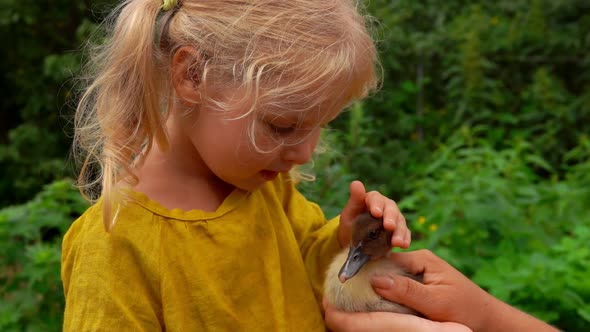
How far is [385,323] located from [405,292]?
11 cm

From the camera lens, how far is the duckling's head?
1805 millimetres

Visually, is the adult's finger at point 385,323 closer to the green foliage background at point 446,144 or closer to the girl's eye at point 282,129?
the girl's eye at point 282,129

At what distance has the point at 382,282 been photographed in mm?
1877

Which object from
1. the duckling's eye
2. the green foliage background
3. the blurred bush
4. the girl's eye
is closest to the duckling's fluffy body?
the duckling's eye

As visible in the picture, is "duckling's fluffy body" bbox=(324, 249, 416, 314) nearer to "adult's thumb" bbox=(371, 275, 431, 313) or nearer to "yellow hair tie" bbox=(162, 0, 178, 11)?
"adult's thumb" bbox=(371, 275, 431, 313)

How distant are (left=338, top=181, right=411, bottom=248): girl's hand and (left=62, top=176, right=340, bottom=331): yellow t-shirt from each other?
140mm

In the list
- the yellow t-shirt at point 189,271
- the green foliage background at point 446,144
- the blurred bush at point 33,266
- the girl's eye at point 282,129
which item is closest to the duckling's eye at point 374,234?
the yellow t-shirt at point 189,271

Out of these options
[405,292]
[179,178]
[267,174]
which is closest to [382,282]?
[405,292]

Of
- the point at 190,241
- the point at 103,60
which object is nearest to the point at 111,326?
the point at 190,241

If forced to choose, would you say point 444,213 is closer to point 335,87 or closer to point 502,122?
point 335,87

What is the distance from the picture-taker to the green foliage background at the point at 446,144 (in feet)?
10.3

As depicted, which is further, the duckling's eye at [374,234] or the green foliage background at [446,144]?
the green foliage background at [446,144]

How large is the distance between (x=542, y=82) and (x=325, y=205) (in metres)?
2.90

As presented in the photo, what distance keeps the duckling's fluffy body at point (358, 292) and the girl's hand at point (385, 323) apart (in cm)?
3
